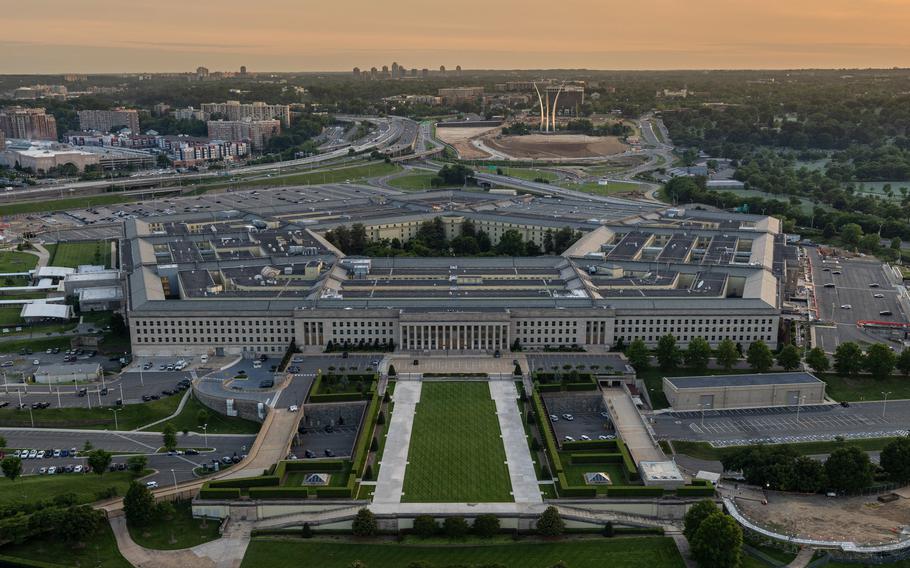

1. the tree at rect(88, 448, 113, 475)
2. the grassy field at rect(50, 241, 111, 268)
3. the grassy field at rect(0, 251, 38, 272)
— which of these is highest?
the grassy field at rect(50, 241, 111, 268)

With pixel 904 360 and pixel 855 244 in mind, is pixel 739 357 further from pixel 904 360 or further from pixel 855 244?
pixel 855 244

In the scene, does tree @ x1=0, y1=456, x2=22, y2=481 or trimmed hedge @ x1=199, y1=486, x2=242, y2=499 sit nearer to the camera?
trimmed hedge @ x1=199, y1=486, x2=242, y2=499

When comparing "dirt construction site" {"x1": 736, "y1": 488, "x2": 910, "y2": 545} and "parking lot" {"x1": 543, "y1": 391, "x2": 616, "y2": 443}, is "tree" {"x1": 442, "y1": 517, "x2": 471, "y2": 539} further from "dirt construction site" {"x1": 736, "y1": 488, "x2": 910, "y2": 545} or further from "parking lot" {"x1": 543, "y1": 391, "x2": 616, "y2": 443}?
"dirt construction site" {"x1": 736, "y1": 488, "x2": 910, "y2": 545}

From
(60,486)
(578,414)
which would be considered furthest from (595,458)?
(60,486)

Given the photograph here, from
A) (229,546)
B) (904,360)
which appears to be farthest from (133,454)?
(904,360)

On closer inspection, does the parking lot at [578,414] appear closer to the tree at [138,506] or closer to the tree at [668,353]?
the tree at [668,353]

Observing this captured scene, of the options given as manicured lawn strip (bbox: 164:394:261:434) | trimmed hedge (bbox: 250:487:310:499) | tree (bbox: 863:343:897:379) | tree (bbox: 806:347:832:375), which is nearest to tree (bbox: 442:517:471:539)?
trimmed hedge (bbox: 250:487:310:499)
